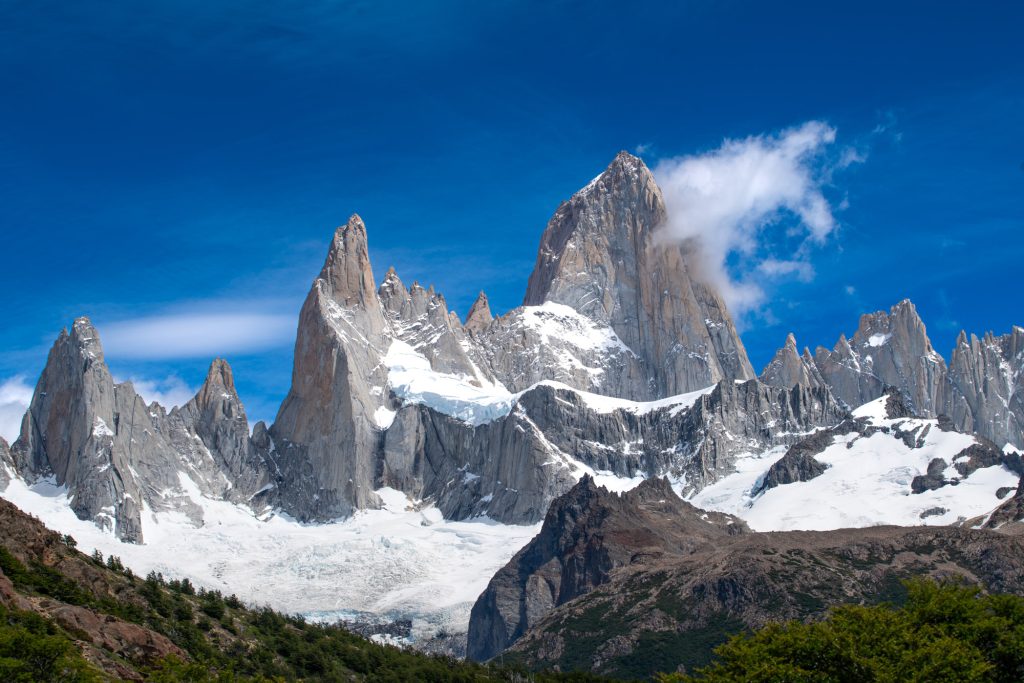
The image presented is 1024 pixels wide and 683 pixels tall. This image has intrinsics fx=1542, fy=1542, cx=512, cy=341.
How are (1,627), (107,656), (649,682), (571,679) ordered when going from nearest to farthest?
(1,627) → (107,656) → (571,679) → (649,682)

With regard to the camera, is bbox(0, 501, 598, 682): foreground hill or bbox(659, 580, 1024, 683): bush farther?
bbox(659, 580, 1024, 683): bush

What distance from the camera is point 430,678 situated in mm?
105688

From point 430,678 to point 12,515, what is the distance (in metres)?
33.0

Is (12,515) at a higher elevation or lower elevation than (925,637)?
higher

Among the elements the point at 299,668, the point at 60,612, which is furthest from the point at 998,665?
the point at 60,612

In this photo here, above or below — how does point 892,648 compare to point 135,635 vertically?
below

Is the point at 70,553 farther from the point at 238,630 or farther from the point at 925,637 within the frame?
the point at 925,637

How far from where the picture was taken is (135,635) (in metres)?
77.5

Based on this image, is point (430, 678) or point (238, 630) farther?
point (430, 678)

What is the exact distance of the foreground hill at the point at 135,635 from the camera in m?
68.1

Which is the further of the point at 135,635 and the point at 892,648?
the point at 135,635

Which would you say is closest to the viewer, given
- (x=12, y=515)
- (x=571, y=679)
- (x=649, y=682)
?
(x=12, y=515)

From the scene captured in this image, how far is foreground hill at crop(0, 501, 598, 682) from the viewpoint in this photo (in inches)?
2682

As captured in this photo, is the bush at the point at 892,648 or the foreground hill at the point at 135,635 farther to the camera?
the bush at the point at 892,648
